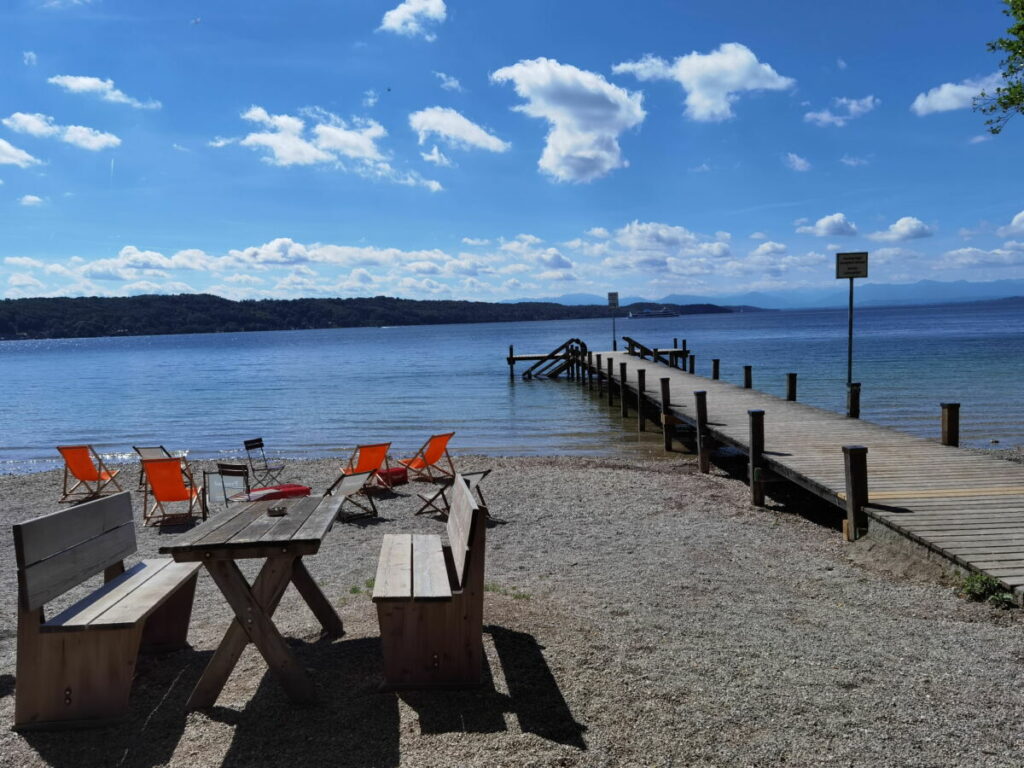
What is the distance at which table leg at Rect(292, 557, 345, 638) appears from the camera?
4.39 meters

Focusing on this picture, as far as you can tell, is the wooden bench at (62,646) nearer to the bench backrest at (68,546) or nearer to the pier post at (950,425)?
the bench backrest at (68,546)

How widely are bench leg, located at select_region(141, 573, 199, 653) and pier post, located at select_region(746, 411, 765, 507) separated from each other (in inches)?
260

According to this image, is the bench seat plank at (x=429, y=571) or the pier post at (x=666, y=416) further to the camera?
the pier post at (x=666, y=416)

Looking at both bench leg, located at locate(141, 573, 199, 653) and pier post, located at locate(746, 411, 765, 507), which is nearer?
bench leg, located at locate(141, 573, 199, 653)

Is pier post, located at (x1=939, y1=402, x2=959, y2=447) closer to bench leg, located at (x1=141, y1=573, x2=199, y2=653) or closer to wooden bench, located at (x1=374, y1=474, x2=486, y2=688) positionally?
wooden bench, located at (x1=374, y1=474, x2=486, y2=688)

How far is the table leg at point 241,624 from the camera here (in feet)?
11.6

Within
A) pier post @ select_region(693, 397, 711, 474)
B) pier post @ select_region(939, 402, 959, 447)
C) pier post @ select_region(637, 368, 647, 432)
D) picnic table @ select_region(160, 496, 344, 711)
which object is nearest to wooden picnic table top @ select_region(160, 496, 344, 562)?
picnic table @ select_region(160, 496, 344, 711)

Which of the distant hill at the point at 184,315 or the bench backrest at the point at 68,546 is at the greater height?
the distant hill at the point at 184,315

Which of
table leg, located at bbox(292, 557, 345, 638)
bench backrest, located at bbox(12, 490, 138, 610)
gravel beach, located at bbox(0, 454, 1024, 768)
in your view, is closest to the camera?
gravel beach, located at bbox(0, 454, 1024, 768)

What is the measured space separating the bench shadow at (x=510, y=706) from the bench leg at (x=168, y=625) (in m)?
1.53

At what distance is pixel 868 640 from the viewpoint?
4.23 meters

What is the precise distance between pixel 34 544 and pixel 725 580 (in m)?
4.43

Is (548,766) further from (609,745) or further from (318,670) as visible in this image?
(318,670)

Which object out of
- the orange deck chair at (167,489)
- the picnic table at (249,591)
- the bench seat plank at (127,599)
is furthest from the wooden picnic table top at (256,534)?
the orange deck chair at (167,489)
